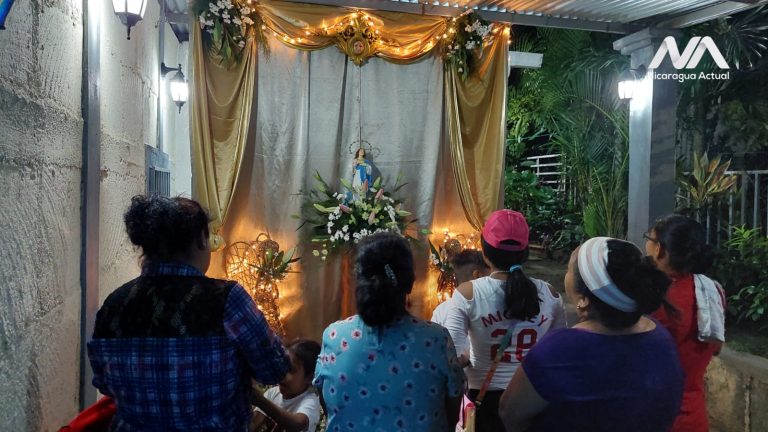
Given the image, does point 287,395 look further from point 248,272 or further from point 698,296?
point 248,272

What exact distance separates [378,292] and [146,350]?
748mm

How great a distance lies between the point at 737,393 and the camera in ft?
14.6

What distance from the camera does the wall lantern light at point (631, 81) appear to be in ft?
20.5

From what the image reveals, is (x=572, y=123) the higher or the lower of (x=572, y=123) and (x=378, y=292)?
the higher

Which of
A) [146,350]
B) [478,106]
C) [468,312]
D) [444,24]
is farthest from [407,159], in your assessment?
[146,350]

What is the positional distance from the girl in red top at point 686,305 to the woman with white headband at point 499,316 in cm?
50

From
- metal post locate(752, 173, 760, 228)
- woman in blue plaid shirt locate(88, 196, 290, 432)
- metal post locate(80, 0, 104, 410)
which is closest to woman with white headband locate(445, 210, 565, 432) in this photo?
woman in blue plaid shirt locate(88, 196, 290, 432)

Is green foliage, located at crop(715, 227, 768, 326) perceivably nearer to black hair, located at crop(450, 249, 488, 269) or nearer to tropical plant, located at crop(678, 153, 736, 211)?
tropical plant, located at crop(678, 153, 736, 211)

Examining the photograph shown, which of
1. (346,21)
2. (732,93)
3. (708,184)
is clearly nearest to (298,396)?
(346,21)

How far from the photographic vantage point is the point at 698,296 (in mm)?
2369

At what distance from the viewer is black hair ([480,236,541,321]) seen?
2.38 meters

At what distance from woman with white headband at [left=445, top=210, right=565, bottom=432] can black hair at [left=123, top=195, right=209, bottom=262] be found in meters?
1.19

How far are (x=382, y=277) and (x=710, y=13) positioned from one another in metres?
5.26

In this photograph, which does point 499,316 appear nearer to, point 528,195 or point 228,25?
point 228,25
